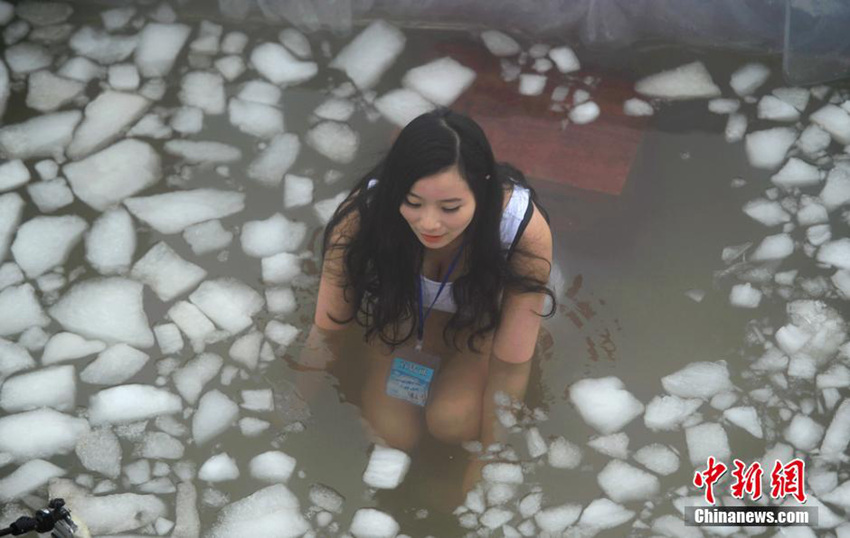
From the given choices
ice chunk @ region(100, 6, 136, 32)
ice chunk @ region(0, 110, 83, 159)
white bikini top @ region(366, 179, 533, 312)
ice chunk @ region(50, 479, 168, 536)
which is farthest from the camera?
ice chunk @ region(100, 6, 136, 32)

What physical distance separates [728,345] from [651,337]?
0.50ft

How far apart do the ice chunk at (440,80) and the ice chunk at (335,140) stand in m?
0.19

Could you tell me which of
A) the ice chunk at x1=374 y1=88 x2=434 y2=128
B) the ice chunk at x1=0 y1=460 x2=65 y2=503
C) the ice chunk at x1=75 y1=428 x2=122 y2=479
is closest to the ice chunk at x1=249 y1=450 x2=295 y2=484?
the ice chunk at x1=75 y1=428 x2=122 y2=479

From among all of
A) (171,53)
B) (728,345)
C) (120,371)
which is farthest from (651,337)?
(171,53)

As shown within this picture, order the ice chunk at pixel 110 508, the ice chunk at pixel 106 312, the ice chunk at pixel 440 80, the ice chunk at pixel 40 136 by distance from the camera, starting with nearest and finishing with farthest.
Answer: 1. the ice chunk at pixel 110 508
2. the ice chunk at pixel 106 312
3. the ice chunk at pixel 40 136
4. the ice chunk at pixel 440 80

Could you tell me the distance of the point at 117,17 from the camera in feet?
8.66

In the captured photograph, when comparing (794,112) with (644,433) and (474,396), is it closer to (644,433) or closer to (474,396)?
(644,433)

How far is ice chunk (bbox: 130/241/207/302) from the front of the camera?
7.40 ft

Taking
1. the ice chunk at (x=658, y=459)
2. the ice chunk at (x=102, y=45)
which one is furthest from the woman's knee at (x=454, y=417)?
the ice chunk at (x=102, y=45)

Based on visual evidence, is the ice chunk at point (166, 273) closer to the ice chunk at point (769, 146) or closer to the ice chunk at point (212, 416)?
the ice chunk at point (212, 416)

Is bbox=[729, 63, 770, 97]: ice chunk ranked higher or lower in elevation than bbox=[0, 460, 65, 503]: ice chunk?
higher

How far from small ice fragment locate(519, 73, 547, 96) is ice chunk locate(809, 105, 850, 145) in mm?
599

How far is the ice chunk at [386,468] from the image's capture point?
80.7 inches

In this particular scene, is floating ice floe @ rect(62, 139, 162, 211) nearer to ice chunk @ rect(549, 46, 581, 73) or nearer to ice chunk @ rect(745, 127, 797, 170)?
ice chunk @ rect(549, 46, 581, 73)
